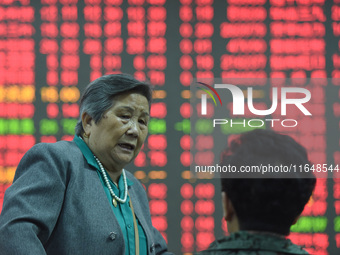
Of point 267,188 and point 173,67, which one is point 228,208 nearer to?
point 267,188

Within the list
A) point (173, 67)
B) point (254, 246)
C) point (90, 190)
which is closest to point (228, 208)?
point (254, 246)

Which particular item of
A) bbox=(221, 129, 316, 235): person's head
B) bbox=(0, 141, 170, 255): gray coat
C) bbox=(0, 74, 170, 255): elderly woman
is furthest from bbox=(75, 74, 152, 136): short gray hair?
bbox=(221, 129, 316, 235): person's head

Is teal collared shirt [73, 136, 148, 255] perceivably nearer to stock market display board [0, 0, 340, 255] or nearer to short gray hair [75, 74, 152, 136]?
short gray hair [75, 74, 152, 136]

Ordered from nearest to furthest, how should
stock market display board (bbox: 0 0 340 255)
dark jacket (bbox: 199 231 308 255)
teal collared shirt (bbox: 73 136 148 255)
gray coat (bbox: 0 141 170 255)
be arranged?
dark jacket (bbox: 199 231 308 255)
gray coat (bbox: 0 141 170 255)
teal collared shirt (bbox: 73 136 148 255)
stock market display board (bbox: 0 0 340 255)

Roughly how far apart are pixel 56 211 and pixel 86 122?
293 millimetres

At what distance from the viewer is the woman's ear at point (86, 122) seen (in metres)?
1.15

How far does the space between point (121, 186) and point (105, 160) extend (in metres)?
0.09

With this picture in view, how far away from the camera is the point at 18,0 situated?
1900 mm

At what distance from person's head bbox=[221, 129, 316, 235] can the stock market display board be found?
1245 mm

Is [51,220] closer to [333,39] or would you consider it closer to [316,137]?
[316,137]

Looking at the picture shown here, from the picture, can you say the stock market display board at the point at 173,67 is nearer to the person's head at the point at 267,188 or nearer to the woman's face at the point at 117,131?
the woman's face at the point at 117,131

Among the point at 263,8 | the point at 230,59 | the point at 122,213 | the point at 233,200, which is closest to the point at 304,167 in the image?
the point at 233,200

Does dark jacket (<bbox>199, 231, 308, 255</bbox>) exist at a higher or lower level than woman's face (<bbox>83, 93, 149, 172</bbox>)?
lower

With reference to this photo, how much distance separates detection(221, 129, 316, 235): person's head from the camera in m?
0.62
